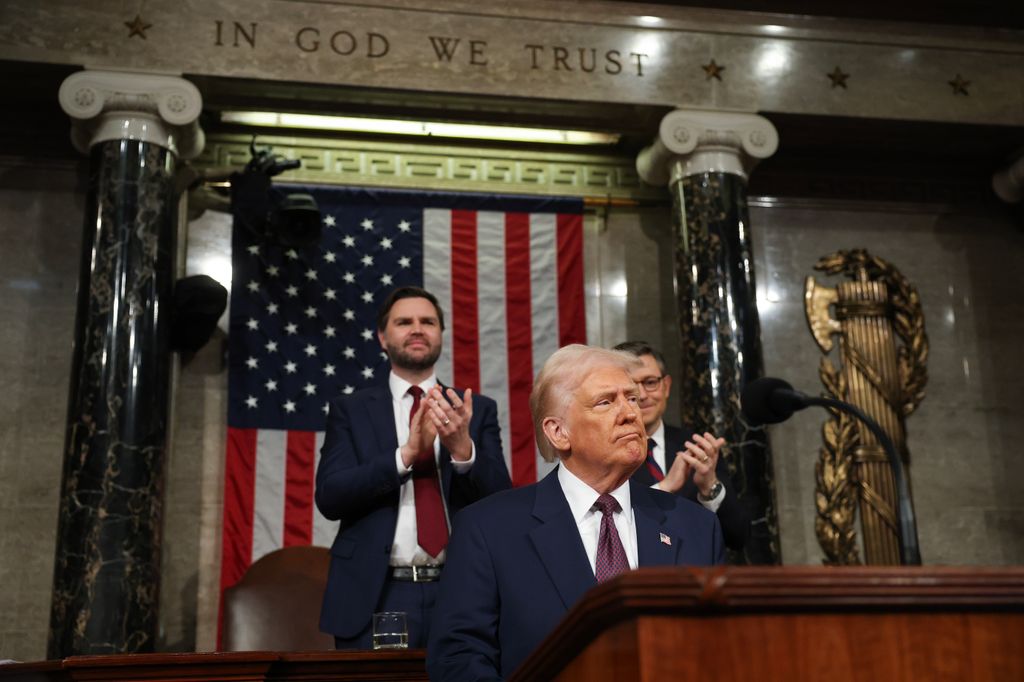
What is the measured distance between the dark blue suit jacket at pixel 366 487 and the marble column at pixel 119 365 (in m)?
2.38

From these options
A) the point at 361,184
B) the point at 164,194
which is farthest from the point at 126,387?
the point at 361,184

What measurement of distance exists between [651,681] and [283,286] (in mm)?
6447

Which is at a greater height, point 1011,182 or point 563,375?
point 1011,182

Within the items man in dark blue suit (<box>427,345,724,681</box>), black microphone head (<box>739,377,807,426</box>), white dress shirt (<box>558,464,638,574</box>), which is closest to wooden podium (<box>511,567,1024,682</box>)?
man in dark blue suit (<box>427,345,724,681</box>)

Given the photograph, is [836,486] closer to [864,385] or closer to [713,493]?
[864,385]

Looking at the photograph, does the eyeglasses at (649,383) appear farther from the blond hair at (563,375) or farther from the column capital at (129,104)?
the column capital at (129,104)

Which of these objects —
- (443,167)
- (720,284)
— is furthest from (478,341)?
(720,284)

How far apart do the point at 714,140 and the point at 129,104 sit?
11.5 feet

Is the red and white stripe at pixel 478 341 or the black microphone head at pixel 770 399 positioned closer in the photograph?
the black microphone head at pixel 770 399

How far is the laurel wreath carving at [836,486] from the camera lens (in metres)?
7.98

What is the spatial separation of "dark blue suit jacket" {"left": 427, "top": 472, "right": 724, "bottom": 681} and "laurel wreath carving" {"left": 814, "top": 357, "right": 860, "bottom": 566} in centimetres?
543

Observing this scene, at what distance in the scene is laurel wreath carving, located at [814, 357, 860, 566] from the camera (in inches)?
314

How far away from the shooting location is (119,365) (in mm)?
6461

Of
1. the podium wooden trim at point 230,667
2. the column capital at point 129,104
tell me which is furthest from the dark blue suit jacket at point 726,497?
the column capital at point 129,104
